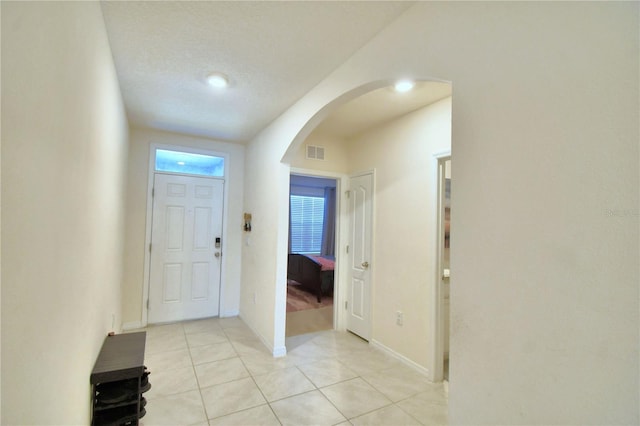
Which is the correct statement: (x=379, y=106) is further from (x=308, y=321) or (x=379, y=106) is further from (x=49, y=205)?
(x=308, y=321)

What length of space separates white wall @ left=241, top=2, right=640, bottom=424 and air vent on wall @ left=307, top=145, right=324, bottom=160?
91.0 inches

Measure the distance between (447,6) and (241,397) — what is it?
9.09 feet

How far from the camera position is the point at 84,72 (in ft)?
4.24

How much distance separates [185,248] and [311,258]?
8.06ft

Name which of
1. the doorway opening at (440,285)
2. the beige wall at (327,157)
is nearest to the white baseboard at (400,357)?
the doorway opening at (440,285)

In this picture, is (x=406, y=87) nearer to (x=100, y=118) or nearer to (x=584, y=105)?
(x=584, y=105)

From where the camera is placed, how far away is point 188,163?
158 inches

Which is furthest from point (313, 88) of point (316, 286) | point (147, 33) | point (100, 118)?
point (316, 286)

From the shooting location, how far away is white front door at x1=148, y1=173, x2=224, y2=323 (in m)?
3.79

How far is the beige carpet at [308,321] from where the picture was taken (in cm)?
372

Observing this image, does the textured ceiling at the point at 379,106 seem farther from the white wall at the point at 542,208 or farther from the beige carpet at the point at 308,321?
the beige carpet at the point at 308,321

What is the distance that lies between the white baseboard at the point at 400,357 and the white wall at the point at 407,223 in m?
0.03

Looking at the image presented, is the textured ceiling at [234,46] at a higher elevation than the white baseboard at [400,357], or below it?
higher

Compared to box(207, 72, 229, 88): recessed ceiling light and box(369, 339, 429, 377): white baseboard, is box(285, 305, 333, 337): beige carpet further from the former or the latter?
box(207, 72, 229, 88): recessed ceiling light
